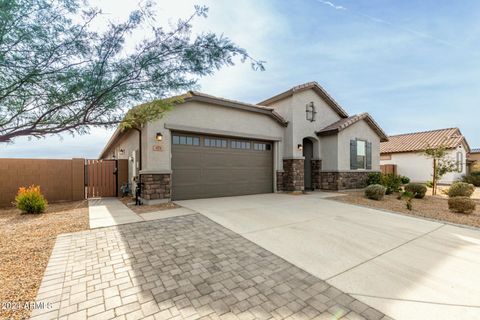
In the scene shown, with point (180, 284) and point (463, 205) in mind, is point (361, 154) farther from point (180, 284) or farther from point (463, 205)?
point (180, 284)

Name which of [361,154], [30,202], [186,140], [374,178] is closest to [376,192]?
[374,178]

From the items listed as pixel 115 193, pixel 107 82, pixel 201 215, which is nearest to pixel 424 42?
pixel 201 215

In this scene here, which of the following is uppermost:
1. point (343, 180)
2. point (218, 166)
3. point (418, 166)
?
point (218, 166)

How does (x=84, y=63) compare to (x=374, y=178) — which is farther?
(x=374, y=178)

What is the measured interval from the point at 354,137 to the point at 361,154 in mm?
1281

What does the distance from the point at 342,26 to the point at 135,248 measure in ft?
32.2

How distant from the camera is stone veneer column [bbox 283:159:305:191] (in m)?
10.9

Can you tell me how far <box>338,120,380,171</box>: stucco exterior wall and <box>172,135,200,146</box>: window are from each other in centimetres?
808

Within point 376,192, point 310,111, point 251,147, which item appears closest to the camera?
point 376,192

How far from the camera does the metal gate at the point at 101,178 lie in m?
9.63

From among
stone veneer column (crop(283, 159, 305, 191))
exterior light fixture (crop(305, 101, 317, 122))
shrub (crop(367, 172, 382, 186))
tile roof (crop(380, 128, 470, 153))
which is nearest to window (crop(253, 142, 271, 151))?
stone veneer column (crop(283, 159, 305, 191))

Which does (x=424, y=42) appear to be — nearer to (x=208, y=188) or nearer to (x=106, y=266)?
(x=208, y=188)

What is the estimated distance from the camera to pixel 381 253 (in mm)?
3793

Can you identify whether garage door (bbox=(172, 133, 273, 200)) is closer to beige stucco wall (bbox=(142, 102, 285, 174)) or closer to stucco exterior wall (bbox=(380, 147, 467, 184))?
beige stucco wall (bbox=(142, 102, 285, 174))
